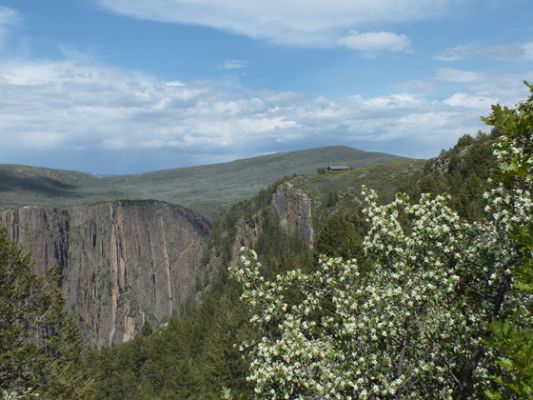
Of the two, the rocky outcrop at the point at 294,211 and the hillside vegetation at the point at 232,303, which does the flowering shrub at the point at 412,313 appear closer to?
the hillside vegetation at the point at 232,303

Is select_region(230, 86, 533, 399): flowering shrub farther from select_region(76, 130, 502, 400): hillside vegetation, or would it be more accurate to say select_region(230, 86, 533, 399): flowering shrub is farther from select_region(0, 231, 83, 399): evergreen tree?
select_region(0, 231, 83, 399): evergreen tree

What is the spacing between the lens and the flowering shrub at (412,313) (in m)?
11.5

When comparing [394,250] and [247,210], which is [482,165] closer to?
[394,250]

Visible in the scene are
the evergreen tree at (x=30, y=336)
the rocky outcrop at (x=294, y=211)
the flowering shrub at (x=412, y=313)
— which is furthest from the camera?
the rocky outcrop at (x=294, y=211)

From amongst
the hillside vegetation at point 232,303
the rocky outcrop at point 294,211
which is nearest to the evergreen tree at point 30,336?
the hillside vegetation at point 232,303

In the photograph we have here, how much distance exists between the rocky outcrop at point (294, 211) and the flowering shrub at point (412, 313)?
4621 inches

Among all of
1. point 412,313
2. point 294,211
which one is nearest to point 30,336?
point 412,313

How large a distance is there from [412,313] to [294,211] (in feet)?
440

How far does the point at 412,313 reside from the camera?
1214 cm

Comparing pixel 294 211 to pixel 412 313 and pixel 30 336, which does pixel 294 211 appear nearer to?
pixel 30 336

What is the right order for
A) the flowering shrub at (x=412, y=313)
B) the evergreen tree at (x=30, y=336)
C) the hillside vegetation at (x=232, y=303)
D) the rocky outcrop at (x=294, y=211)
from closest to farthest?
the flowering shrub at (x=412, y=313)
the evergreen tree at (x=30, y=336)
the hillside vegetation at (x=232, y=303)
the rocky outcrop at (x=294, y=211)

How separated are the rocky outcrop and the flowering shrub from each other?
4621 inches

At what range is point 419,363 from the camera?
11.7 m

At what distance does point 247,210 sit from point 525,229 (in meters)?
178
